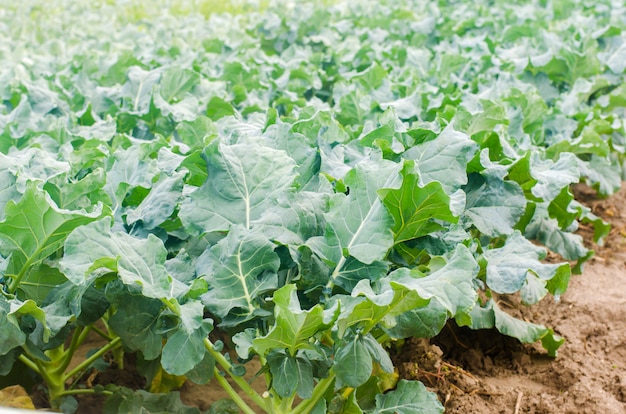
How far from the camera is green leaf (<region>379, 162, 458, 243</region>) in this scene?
195cm

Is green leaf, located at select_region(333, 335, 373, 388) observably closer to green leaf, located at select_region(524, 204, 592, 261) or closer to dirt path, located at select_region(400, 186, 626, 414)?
dirt path, located at select_region(400, 186, 626, 414)

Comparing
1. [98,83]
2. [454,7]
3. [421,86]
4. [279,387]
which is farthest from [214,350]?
[454,7]

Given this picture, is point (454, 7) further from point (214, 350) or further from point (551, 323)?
point (214, 350)

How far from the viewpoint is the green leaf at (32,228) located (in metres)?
1.95

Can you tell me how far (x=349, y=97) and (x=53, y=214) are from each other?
1.84 m

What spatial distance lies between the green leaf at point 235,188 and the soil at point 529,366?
1.07m

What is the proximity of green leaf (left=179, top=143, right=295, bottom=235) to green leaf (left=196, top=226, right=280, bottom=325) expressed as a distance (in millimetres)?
113

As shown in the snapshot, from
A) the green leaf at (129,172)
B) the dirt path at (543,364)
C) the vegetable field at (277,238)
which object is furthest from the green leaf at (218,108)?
the dirt path at (543,364)

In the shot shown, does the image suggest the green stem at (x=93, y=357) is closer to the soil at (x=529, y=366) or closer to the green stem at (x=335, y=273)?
the soil at (x=529, y=366)

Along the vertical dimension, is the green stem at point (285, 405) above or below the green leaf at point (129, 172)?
below

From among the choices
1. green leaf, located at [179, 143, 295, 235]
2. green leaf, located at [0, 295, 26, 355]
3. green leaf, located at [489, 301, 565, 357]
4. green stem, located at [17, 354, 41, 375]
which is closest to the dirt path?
green leaf, located at [489, 301, 565, 357]

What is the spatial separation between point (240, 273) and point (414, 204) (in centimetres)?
51

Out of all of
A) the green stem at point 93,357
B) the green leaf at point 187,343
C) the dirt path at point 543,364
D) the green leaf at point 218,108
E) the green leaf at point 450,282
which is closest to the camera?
the green leaf at point 450,282

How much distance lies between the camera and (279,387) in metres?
1.92
